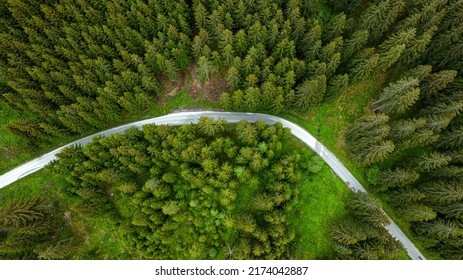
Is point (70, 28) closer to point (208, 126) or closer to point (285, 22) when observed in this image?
point (208, 126)

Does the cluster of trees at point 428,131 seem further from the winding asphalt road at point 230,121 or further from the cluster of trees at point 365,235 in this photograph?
the cluster of trees at point 365,235

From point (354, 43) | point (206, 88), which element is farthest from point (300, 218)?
point (354, 43)

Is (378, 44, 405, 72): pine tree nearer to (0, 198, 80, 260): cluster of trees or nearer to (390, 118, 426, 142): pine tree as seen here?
(390, 118, 426, 142): pine tree

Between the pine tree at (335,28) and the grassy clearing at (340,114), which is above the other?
the pine tree at (335,28)

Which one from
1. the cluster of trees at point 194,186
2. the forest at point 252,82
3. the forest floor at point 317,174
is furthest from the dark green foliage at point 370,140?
the cluster of trees at point 194,186

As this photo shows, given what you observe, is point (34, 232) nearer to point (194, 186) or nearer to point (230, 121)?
point (194, 186)

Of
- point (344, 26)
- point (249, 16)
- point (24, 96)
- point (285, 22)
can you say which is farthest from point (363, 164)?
point (24, 96)
